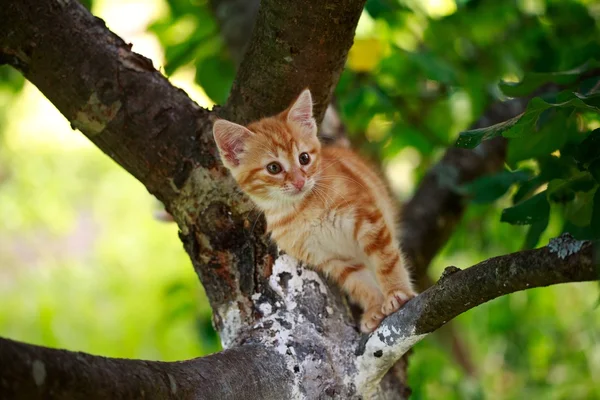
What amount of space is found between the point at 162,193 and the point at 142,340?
2.90 metres

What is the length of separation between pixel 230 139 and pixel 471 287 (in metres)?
0.92

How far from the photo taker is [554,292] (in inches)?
170

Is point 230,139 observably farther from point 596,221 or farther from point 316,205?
point 596,221

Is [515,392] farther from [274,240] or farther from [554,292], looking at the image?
[274,240]

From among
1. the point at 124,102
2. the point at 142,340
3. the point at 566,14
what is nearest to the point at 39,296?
the point at 142,340

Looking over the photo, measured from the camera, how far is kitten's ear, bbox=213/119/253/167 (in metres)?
1.84

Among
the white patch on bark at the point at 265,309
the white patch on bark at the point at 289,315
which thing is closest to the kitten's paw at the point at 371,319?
the white patch on bark at the point at 289,315

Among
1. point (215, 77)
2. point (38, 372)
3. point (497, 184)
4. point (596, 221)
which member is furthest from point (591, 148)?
point (215, 77)

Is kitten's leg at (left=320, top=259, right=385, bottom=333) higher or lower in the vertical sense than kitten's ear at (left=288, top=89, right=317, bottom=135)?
lower

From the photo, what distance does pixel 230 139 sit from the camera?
1.96 m

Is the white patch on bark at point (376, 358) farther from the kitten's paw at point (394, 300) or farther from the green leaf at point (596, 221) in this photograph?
the green leaf at point (596, 221)

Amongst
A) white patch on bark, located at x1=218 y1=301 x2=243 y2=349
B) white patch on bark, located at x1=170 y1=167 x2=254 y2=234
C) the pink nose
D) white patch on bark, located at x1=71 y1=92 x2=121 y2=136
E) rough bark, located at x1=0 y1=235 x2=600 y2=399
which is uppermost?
white patch on bark, located at x1=71 y1=92 x2=121 y2=136

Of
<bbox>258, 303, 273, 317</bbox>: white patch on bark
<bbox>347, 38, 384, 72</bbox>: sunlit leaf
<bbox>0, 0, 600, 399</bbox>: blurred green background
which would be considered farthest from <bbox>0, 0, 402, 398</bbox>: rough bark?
<bbox>347, 38, 384, 72</bbox>: sunlit leaf

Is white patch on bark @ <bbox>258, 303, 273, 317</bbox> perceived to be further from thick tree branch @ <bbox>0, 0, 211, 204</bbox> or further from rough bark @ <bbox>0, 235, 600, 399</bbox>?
thick tree branch @ <bbox>0, 0, 211, 204</bbox>
